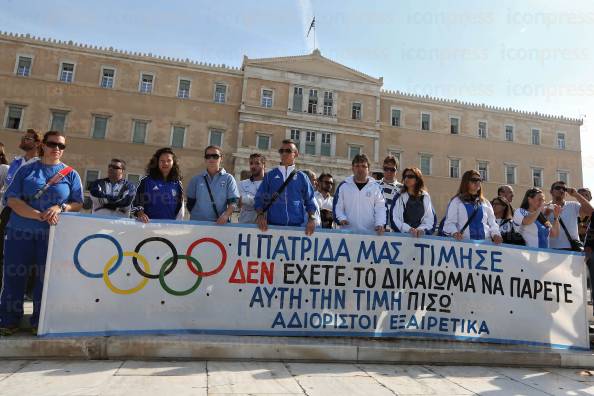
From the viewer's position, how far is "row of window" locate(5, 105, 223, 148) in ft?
86.7

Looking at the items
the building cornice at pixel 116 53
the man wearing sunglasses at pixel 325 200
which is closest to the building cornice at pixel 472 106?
the building cornice at pixel 116 53

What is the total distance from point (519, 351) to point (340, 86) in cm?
2969

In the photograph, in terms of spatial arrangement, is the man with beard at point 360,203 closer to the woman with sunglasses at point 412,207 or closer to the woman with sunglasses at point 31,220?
the woman with sunglasses at point 412,207

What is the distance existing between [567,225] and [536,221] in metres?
0.74

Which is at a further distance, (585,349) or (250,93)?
(250,93)

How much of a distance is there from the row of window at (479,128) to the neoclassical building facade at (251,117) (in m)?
0.10

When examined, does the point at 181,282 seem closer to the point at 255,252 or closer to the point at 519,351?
the point at 255,252

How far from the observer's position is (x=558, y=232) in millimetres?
5328

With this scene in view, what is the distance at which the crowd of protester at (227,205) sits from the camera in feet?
12.0

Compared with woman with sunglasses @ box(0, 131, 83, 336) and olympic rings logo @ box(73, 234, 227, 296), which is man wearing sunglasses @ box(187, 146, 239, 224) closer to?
olympic rings logo @ box(73, 234, 227, 296)

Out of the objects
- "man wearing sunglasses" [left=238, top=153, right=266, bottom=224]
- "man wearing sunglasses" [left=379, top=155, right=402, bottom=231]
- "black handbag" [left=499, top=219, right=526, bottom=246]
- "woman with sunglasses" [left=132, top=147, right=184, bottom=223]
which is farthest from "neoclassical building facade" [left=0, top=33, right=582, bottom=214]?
"woman with sunglasses" [left=132, top=147, right=184, bottom=223]

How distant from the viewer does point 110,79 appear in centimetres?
2831

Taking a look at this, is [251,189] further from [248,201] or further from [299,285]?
[299,285]

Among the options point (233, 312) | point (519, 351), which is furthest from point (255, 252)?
point (519, 351)
